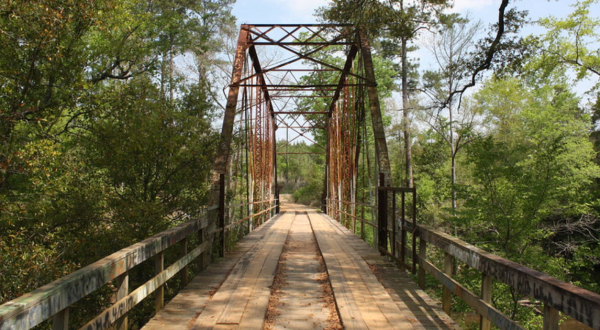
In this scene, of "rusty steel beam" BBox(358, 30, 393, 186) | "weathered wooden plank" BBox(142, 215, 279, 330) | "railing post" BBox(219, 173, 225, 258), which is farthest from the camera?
"rusty steel beam" BBox(358, 30, 393, 186)

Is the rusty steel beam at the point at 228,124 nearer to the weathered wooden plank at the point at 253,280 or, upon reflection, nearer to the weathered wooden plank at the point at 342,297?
the weathered wooden plank at the point at 253,280

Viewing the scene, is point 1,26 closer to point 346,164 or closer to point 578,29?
point 346,164

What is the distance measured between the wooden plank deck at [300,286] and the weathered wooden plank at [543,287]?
26.6 inches

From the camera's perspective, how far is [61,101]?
27.3ft

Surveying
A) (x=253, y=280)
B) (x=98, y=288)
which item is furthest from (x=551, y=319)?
(x=253, y=280)

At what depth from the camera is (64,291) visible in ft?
7.52

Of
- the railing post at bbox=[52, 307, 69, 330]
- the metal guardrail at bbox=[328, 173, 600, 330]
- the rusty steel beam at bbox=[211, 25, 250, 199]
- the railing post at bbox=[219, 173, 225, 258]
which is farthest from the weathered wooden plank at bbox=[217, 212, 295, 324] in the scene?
the metal guardrail at bbox=[328, 173, 600, 330]

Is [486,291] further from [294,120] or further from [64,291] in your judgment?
[294,120]

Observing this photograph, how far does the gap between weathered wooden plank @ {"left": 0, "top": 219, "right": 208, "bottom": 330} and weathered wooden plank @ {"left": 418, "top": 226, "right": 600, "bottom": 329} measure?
2.54 metres

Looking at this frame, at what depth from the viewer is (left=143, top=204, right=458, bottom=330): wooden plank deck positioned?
362cm

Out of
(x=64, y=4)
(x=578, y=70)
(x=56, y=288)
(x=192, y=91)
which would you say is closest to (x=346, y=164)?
(x=192, y=91)

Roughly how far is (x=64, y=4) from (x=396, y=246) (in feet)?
21.5

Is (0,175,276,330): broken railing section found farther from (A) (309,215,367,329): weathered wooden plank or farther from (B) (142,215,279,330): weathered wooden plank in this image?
(A) (309,215,367,329): weathered wooden plank

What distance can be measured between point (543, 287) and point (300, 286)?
3.14m
